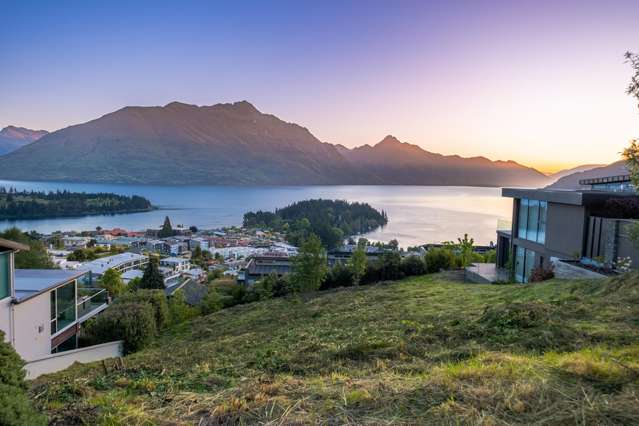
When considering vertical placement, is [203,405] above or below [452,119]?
below

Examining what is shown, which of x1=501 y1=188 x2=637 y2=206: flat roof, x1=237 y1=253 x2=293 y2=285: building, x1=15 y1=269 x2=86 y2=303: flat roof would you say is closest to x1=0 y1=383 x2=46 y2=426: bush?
x1=15 y1=269 x2=86 y2=303: flat roof

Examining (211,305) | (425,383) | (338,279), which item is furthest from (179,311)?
(425,383)

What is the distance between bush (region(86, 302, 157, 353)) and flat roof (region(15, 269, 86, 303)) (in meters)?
1.55

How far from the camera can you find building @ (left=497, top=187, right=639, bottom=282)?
10.8m

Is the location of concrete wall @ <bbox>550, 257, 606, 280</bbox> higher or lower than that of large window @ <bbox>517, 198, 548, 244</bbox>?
lower

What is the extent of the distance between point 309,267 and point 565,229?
36.9 ft

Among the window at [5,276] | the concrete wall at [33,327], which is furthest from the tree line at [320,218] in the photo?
the window at [5,276]

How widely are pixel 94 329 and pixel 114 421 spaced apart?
10.2 metres

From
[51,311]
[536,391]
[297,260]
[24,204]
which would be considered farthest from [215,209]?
[536,391]

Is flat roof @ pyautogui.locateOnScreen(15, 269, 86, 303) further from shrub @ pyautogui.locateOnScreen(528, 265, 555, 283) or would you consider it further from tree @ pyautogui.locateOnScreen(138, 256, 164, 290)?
tree @ pyautogui.locateOnScreen(138, 256, 164, 290)

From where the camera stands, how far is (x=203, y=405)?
2.69m

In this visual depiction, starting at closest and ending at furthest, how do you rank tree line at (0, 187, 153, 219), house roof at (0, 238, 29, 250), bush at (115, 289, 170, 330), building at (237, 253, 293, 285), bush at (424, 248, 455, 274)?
house roof at (0, 238, 29, 250) → bush at (115, 289, 170, 330) → bush at (424, 248, 455, 274) → building at (237, 253, 293, 285) → tree line at (0, 187, 153, 219)

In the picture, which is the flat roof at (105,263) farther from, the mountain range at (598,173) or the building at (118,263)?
the mountain range at (598,173)

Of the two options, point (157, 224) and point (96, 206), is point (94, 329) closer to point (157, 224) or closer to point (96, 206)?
point (157, 224)
